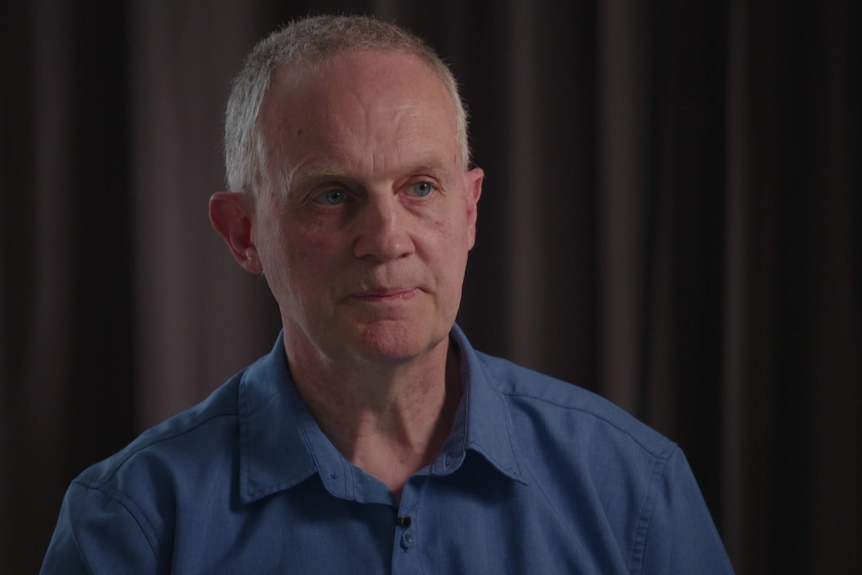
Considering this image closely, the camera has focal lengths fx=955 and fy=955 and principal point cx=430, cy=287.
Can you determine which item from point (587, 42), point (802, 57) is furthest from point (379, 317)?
point (802, 57)

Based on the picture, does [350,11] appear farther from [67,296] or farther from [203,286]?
[67,296]

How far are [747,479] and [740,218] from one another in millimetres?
506

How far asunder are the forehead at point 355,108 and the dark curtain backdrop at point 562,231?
0.53 m

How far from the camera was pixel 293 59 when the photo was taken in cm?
127

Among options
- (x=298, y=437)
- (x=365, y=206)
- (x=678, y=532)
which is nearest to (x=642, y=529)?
(x=678, y=532)

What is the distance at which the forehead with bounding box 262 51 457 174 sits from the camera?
121 cm

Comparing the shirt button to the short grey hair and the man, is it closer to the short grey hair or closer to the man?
the man

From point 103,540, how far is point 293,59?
677 millimetres

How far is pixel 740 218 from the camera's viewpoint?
5.98 ft

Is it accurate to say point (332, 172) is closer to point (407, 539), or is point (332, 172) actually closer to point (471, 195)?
point (471, 195)

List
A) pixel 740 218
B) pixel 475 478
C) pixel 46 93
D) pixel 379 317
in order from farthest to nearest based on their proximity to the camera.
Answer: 1. pixel 740 218
2. pixel 46 93
3. pixel 475 478
4. pixel 379 317

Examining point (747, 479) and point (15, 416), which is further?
point (747, 479)

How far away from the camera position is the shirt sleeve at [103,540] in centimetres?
123

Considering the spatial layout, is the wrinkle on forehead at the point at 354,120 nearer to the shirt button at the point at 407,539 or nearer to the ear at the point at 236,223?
the ear at the point at 236,223
